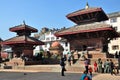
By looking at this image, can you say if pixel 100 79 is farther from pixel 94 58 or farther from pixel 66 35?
pixel 66 35

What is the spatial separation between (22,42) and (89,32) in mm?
12421

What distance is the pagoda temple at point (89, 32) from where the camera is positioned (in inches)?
1221

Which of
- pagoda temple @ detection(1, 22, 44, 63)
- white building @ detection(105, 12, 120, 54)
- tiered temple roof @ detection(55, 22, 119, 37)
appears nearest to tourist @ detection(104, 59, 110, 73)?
tiered temple roof @ detection(55, 22, 119, 37)

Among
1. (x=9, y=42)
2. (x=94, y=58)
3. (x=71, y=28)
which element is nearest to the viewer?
(x=94, y=58)

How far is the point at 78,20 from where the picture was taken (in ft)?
117

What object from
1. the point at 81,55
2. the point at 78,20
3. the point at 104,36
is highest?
the point at 78,20

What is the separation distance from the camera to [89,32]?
1232 inches

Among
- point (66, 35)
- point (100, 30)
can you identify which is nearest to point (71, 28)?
point (66, 35)

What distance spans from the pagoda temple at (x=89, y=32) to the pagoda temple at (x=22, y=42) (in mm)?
7268

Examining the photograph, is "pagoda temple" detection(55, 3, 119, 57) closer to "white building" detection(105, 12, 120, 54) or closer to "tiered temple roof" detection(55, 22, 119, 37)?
"tiered temple roof" detection(55, 22, 119, 37)

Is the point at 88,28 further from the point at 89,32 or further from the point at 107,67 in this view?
the point at 107,67

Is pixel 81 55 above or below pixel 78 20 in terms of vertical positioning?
below

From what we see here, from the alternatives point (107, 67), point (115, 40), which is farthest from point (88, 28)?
point (115, 40)

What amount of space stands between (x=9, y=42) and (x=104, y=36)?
57.1ft
